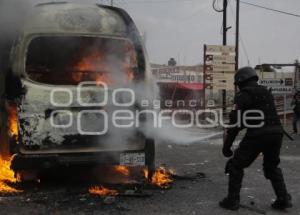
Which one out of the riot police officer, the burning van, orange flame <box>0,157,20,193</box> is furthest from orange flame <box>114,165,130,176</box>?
the riot police officer

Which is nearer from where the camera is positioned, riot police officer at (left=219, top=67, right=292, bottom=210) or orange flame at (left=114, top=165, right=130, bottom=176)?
riot police officer at (left=219, top=67, right=292, bottom=210)

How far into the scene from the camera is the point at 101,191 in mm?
6023

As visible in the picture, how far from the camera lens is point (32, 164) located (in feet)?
18.5

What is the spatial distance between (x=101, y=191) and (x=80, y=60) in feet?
5.30

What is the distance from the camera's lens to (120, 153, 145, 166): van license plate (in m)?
5.84

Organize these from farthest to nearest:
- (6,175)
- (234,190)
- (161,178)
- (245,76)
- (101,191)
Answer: (161,178) → (6,175) → (101,191) → (245,76) → (234,190)

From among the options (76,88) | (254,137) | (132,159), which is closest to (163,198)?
(132,159)

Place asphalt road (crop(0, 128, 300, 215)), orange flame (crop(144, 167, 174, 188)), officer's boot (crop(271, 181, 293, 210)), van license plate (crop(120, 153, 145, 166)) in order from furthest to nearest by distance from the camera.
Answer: orange flame (crop(144, 167, 174, 188)) < van license plate (crop(120, 153, 145, 166)) < officer's boot (crop(271, 181, 293, 210)) < asphalt road (crop(0, 128, 300, 215))

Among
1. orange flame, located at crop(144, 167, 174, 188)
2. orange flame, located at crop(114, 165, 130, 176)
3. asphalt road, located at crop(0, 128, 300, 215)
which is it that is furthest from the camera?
orange flame, located at crop(114, 165, 130, 176)

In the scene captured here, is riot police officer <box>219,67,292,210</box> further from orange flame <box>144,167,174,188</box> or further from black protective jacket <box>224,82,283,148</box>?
orange flame <box>144,167,174,188</box>

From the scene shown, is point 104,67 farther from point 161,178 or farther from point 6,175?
point 6,175

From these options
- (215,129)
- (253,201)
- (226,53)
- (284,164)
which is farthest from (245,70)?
(226,53)

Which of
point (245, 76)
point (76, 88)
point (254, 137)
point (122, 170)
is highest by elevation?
point (245, 76)

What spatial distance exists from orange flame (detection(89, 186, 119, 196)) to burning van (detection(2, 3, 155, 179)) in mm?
391
